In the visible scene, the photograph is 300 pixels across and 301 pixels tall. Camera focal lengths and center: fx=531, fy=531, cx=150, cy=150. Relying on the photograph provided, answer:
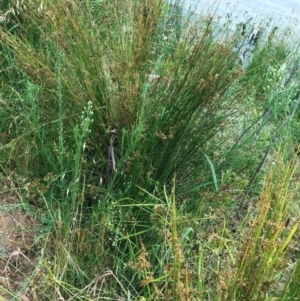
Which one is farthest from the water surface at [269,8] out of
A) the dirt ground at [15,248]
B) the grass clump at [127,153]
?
the dirt ground at [15,248]

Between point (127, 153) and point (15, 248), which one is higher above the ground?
point (127, 153)

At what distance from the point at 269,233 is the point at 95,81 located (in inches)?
37.1

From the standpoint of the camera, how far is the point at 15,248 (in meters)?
1.78

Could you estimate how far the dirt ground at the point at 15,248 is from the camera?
5.28 feet

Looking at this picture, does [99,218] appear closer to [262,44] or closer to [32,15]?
[32,15]

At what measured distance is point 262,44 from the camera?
3.73 m

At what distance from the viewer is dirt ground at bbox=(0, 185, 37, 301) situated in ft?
5.28

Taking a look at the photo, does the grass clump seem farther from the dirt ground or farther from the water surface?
the water surface

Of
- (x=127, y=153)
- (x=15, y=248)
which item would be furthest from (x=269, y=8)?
(x=15, y=248)

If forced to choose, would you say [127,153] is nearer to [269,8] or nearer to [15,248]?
[15,248]

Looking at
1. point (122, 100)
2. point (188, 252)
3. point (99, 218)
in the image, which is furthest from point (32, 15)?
point (188, 252)

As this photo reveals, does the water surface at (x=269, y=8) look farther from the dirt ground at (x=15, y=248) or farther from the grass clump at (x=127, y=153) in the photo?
the dirt ground at (x=15, y=248)

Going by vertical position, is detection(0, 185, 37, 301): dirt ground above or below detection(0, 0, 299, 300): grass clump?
below

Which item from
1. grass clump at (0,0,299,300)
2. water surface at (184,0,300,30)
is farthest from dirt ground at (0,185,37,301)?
water surface at (184,0,300,30)
